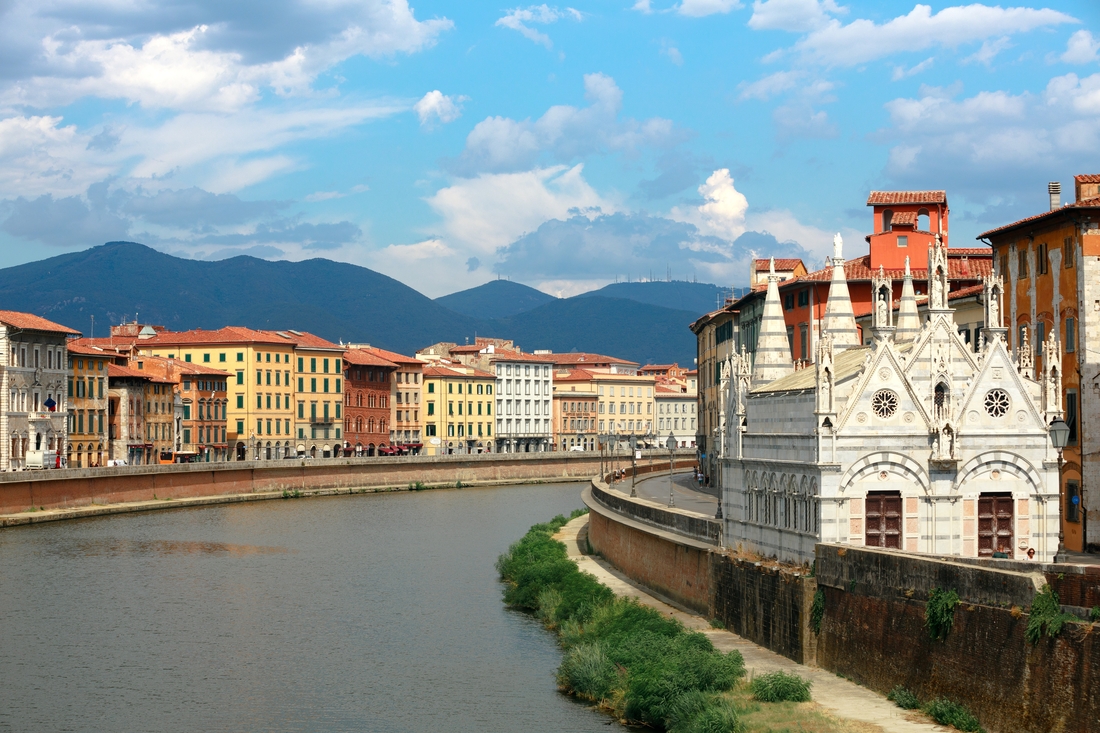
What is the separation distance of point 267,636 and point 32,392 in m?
54.2

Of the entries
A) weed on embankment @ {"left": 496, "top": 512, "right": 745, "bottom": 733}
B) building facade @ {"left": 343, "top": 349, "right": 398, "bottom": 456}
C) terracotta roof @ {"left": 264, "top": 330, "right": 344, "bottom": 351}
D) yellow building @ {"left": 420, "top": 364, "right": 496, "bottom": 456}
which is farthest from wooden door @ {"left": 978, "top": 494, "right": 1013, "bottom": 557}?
yellow building @ {"left": 420, "top": 364, "right": 496, "bottom": 456}

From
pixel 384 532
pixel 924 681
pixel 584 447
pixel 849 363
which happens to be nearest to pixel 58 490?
pixel 384 532

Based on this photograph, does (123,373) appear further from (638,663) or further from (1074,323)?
(638,663)

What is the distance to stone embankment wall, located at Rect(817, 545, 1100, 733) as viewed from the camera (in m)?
21.5

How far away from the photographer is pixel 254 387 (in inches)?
5113

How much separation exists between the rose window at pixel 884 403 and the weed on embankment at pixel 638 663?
5881mm

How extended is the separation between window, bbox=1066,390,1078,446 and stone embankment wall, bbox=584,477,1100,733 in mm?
9501

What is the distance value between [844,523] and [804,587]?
1.68 metres

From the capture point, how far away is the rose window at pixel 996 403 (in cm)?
3297

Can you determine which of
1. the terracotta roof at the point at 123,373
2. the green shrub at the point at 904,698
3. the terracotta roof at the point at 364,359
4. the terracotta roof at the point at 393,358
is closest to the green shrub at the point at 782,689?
the green shrub at the point at 904,698

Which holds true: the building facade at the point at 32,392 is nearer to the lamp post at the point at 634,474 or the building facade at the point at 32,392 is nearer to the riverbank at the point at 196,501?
the riverbank at the point at 196,501

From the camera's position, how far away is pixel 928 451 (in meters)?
32.5

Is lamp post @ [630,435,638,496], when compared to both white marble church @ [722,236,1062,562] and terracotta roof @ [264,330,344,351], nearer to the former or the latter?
white marble church @ [722,236,1062,562]

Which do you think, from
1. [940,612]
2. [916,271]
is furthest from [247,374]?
[940,612]
